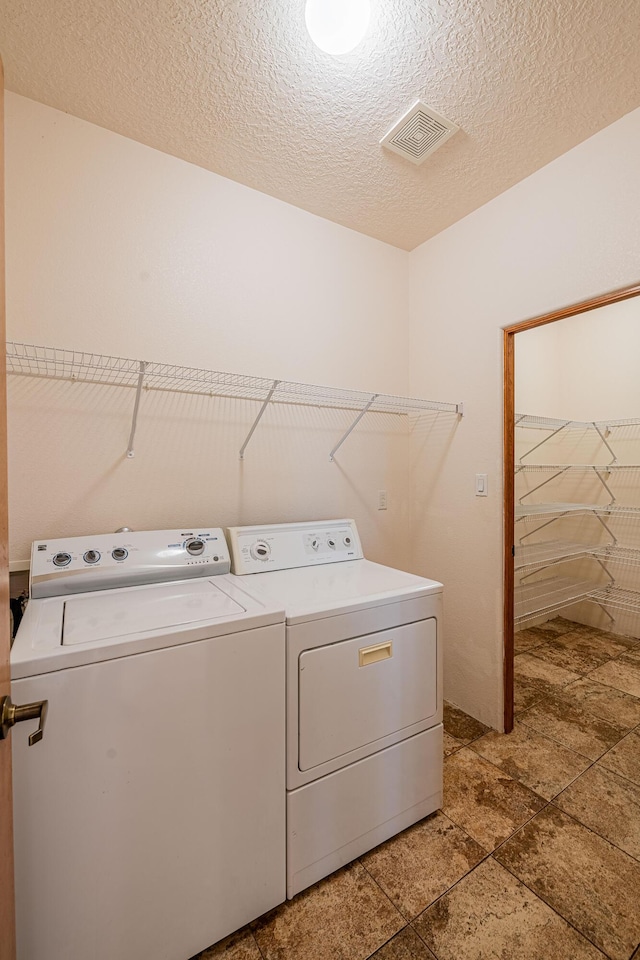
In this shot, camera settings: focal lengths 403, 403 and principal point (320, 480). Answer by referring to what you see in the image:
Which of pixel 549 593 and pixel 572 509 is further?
pixel 549 593

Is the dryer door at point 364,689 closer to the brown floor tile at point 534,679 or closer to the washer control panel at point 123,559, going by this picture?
the washer control panel at point 123,559

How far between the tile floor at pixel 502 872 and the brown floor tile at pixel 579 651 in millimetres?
713

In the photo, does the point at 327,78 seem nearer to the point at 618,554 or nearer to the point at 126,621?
the point at 126,621

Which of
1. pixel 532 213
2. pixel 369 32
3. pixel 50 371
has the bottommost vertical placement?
pixel 50 371

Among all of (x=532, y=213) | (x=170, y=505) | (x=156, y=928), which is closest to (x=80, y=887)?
(x=156, y=928)

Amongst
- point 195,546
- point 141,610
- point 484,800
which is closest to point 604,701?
point 484,800

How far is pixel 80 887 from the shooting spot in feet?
3.16

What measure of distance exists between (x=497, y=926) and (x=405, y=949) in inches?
11.3

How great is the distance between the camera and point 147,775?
103 cm

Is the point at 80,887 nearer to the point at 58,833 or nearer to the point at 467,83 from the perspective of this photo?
the point at 58,833

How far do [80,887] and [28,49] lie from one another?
A: 8.14 feet

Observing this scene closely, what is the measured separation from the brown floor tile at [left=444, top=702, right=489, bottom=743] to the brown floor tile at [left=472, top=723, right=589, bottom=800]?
0.15ft

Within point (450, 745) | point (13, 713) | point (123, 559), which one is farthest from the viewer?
point (450, 745)

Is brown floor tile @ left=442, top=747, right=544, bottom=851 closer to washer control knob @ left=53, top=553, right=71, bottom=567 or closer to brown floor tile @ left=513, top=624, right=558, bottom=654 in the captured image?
brown floor tile @ left=513, top=624, right=558, bottom=654
